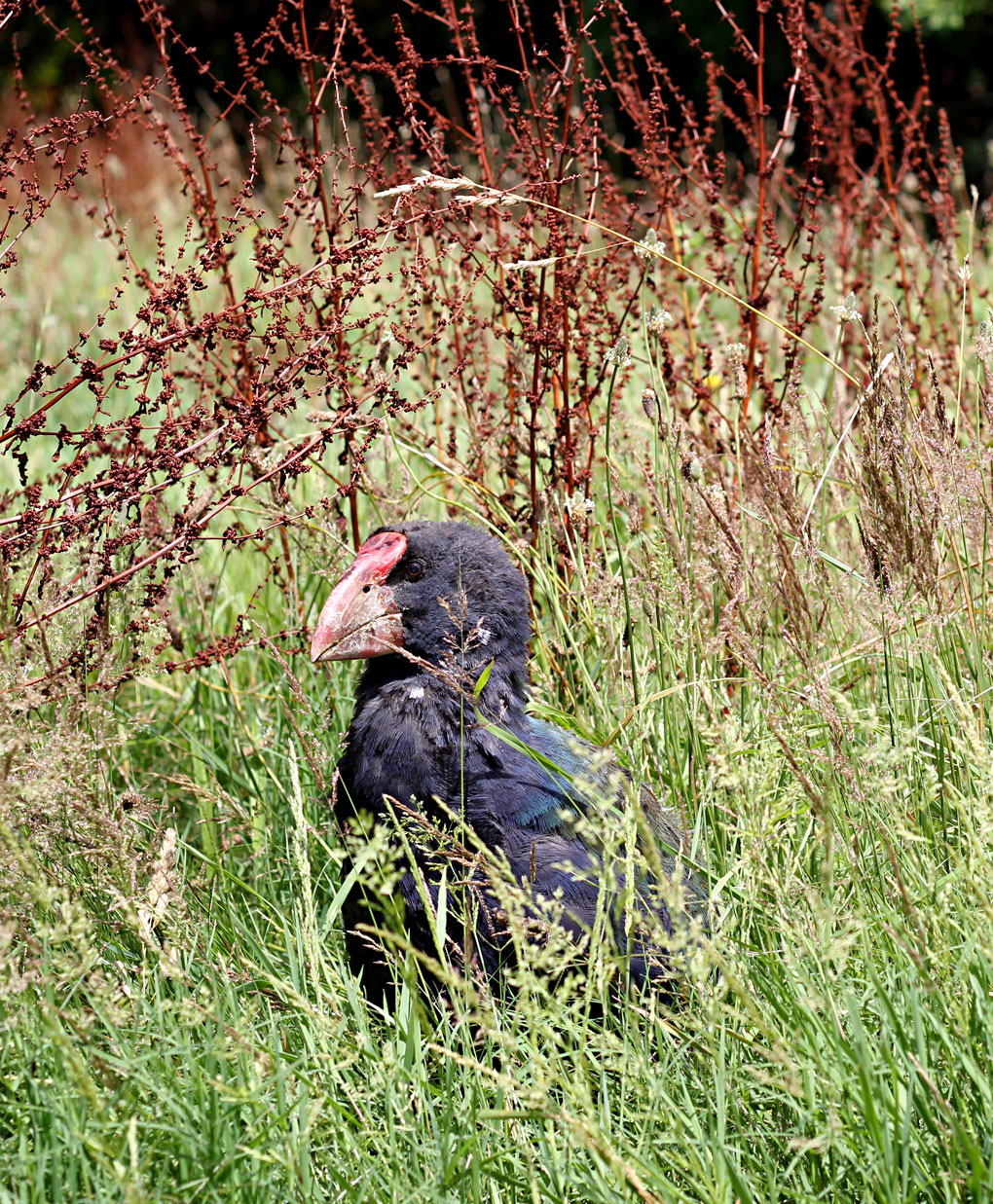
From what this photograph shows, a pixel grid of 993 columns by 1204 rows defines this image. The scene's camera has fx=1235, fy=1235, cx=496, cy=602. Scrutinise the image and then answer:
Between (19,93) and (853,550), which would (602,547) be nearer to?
(853,550)

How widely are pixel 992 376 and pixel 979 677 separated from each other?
51cm

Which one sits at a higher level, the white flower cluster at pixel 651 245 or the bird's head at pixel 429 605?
the white flower cluster at pixel 651 245

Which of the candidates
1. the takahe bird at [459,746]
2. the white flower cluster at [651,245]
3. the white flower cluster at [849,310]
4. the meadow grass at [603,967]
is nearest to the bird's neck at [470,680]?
the takahe bird at [459,746]

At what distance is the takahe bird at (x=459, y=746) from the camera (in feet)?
6.43

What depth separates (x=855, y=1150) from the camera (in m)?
1.42

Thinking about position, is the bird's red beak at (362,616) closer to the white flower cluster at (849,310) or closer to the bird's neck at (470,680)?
the bird's neck at (470,680)

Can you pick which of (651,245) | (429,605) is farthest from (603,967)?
(651,245)

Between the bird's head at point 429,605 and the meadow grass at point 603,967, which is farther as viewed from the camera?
the bird's head at point 429,605

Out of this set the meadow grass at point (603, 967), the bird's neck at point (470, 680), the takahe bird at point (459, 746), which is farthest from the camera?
the bird's neck at point (470, 680)

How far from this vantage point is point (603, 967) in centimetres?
150

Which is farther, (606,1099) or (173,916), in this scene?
(173,916)

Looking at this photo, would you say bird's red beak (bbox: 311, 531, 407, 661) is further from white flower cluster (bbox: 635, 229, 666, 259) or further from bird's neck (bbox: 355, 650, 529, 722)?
white flower cluster (bbox: 635, 229, 666, 259)

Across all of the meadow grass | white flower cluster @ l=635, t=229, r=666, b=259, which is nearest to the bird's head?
the meadow grass

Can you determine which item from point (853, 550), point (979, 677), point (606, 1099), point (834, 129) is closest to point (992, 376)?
point (979, 677)
